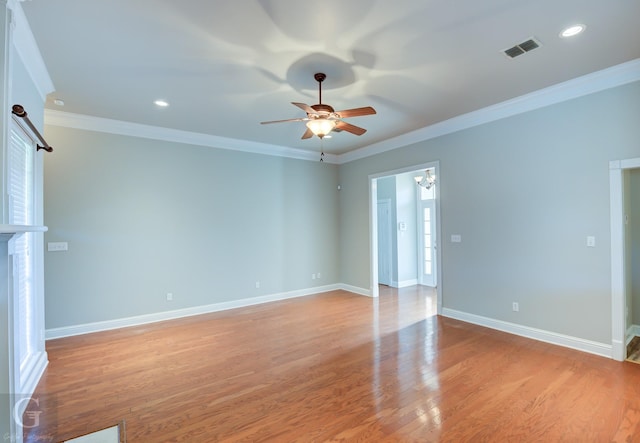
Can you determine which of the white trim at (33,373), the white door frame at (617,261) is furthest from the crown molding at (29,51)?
the white door frame at (617,261)

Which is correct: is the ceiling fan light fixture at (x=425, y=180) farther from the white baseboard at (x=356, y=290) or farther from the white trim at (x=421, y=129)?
the white baseboard at (x=356, y=290)

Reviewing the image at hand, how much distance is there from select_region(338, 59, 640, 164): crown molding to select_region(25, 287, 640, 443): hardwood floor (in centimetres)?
289

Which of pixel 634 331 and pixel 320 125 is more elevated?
pixel 320 125

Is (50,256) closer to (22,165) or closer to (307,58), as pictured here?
(22,165)


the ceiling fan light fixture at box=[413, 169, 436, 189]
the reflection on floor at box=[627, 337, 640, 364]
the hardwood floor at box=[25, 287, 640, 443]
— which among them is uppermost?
the ceiling fan light fixture at box=[413, 169, 436, 189]

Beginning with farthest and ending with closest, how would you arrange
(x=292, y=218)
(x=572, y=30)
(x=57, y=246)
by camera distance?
(x=292, y=218) < (x=57, y=246) < (x=572, y=30)

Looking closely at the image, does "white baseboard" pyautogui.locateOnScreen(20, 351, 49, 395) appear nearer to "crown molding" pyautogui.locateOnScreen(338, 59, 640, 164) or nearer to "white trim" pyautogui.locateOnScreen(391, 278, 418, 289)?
"crown molding" pyautogui.locateOnScreen(338, 59, 640, 164)

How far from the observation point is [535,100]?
376cm

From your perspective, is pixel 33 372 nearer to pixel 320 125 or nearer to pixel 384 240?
pixel 320 125

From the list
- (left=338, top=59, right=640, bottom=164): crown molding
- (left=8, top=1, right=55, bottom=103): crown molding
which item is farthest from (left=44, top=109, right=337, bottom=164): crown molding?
(left=338, top=59, right=640, bottom=164): crown molding

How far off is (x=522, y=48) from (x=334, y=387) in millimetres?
3481

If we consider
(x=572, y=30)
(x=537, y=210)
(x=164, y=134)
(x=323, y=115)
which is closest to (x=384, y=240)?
(x=537, y=210)

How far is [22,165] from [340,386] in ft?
11.6

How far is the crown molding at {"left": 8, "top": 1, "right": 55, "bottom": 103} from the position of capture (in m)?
2.20
